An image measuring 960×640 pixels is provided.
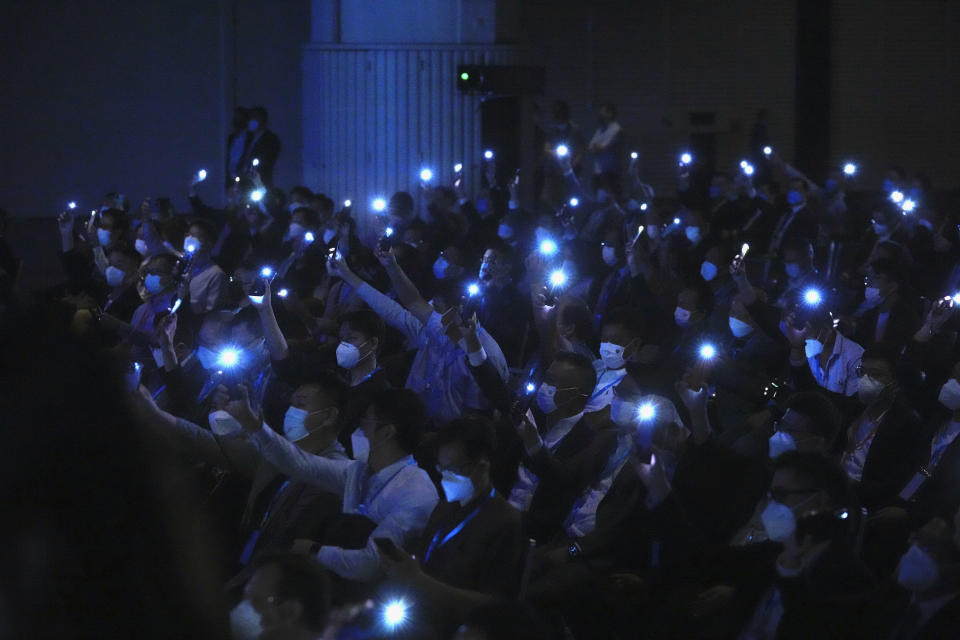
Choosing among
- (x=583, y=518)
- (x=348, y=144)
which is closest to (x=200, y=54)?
(x=348, y=144)

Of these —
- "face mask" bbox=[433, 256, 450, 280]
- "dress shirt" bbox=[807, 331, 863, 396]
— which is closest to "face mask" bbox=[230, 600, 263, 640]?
"dress shirt" bbox=[807, 331, 863, 396]

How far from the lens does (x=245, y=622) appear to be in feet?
13.0

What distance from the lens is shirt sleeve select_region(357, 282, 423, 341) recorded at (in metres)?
7.59

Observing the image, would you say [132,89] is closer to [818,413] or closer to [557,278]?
[557,278]

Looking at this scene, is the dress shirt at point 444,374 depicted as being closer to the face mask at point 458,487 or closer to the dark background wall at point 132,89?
the face mask at point 458,487

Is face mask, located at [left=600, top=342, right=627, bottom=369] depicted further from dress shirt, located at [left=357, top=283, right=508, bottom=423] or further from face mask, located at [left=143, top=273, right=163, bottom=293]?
face mask, located at [left=143, top=273, right=163, bottom=293]

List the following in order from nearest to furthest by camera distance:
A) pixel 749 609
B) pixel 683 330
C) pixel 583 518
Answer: pixel 749 609
pixel 583 518
pixel 683 330

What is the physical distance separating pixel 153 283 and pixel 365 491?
411cm

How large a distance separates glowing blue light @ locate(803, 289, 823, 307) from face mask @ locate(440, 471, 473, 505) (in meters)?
3.78

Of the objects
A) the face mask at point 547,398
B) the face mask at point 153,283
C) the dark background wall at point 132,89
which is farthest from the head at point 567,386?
the dark background wall at point 132,89

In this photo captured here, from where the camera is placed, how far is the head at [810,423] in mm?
5660

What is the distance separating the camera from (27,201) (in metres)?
16.5

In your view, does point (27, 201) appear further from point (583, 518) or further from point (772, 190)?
point (583, 518)

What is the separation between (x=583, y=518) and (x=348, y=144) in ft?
31.9
